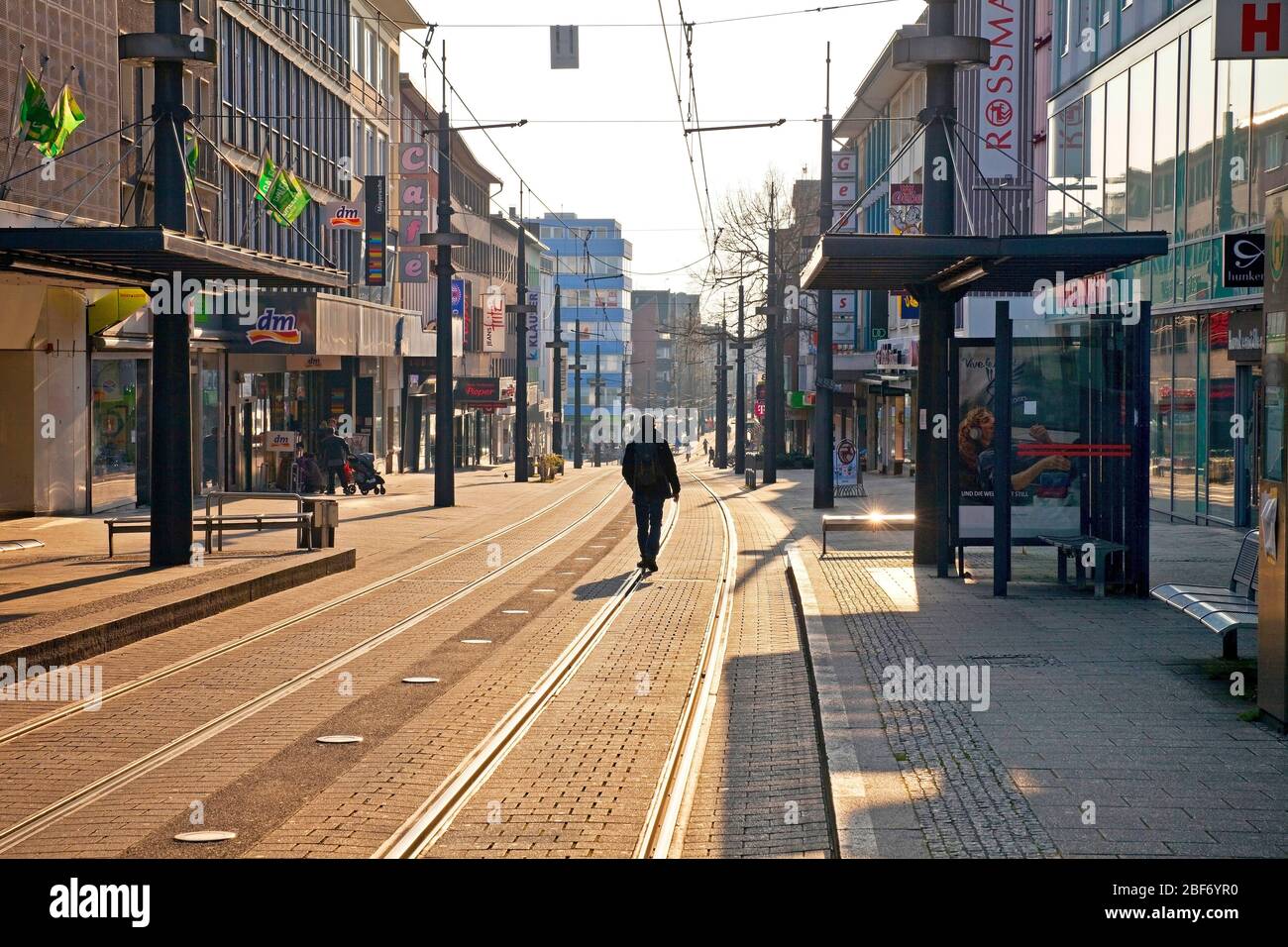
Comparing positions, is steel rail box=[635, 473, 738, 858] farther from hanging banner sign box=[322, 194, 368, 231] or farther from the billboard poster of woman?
hanging banner sign box=[322, 194, 368, 231]

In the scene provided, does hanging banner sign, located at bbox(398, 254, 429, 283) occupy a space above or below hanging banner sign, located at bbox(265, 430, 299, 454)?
above

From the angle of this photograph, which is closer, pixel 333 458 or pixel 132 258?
pixel 132 258

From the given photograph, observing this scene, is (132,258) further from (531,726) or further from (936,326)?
(936,326)

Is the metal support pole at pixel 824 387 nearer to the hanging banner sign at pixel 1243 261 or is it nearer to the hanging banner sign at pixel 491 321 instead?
the hanging banner sign at pixel 1243 261

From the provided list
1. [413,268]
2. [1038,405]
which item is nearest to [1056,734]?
[1038,405]

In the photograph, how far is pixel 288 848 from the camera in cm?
721

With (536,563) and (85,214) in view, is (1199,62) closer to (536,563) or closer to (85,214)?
(536,563)

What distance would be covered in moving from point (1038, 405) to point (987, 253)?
1758 mm

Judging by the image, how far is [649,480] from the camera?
20219mm

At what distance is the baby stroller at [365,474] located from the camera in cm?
4109

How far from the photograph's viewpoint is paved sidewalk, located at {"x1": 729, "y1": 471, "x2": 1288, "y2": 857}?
6957mm

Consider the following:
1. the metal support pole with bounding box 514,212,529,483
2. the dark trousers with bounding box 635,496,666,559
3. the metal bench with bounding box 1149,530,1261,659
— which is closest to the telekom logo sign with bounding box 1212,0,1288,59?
the metal bench with bounding box 1149,530,1261,659

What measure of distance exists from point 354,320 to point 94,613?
2943 cm

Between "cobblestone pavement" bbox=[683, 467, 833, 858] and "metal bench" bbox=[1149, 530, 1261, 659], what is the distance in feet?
8.55
